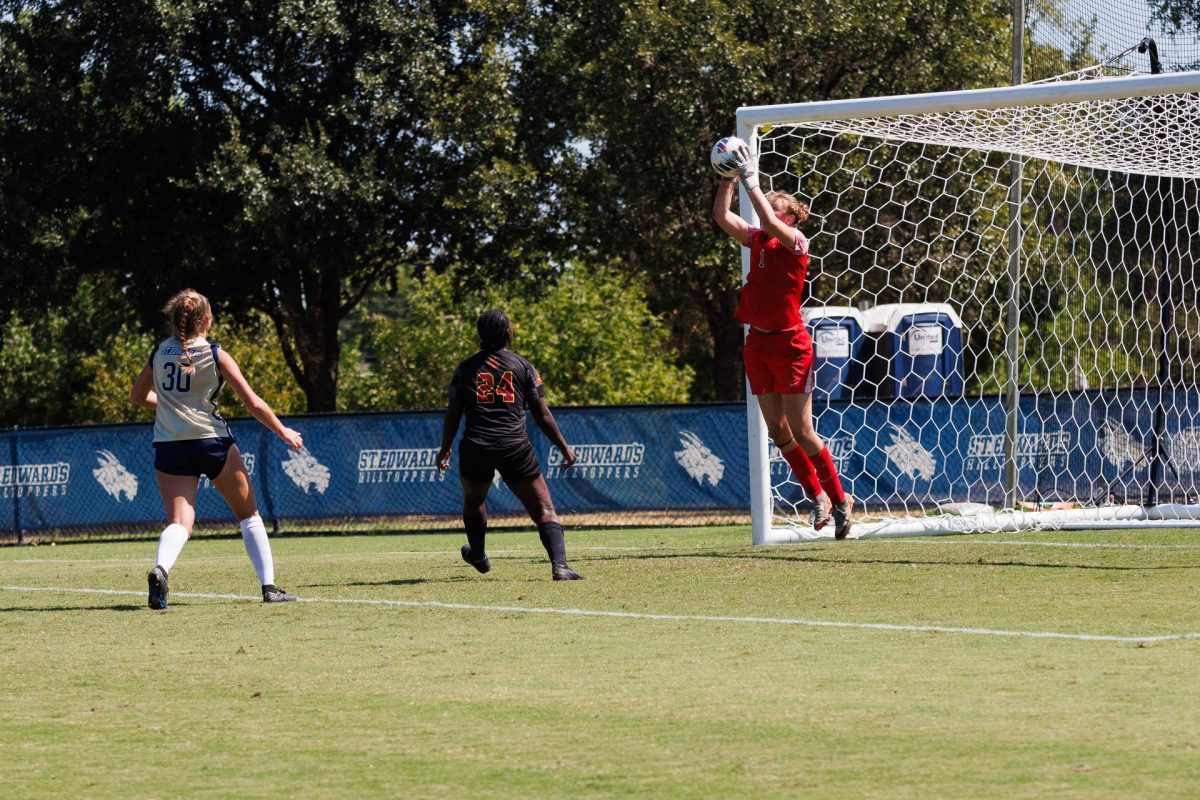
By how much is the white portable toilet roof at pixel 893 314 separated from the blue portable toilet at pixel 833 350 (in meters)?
0.26

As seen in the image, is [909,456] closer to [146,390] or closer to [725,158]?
[725,158]

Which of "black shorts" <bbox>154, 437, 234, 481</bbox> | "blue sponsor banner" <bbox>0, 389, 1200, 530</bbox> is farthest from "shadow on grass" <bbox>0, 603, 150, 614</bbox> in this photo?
"blue sponsor banner" <bbox>0, 389, 1200, 530</bbox>

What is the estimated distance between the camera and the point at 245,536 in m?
9.66

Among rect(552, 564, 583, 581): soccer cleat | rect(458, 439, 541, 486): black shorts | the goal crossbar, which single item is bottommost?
rect(552, 564, 583, 581): soccer cleat

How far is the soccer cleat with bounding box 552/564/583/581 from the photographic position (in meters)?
10.3

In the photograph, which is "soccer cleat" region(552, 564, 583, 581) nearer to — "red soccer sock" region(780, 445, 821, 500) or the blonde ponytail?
"red soccer sock" region(780, 445, 821, 500)

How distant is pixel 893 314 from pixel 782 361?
11.2 m

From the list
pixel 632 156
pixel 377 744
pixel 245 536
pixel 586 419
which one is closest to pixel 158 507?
pixel 586 419

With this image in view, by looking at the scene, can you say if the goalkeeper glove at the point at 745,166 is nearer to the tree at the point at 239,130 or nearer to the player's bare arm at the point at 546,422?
the player's bare arm at the point at 546,422

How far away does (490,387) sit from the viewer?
10320 mm

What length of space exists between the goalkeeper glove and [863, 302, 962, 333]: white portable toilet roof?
1085 centimetres

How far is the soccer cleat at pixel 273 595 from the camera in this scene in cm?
960

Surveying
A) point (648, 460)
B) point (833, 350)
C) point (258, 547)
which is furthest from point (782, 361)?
point (833, 350)

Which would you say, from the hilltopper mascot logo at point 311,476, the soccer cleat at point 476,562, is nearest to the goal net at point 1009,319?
the soccer cleat at point 476,562
